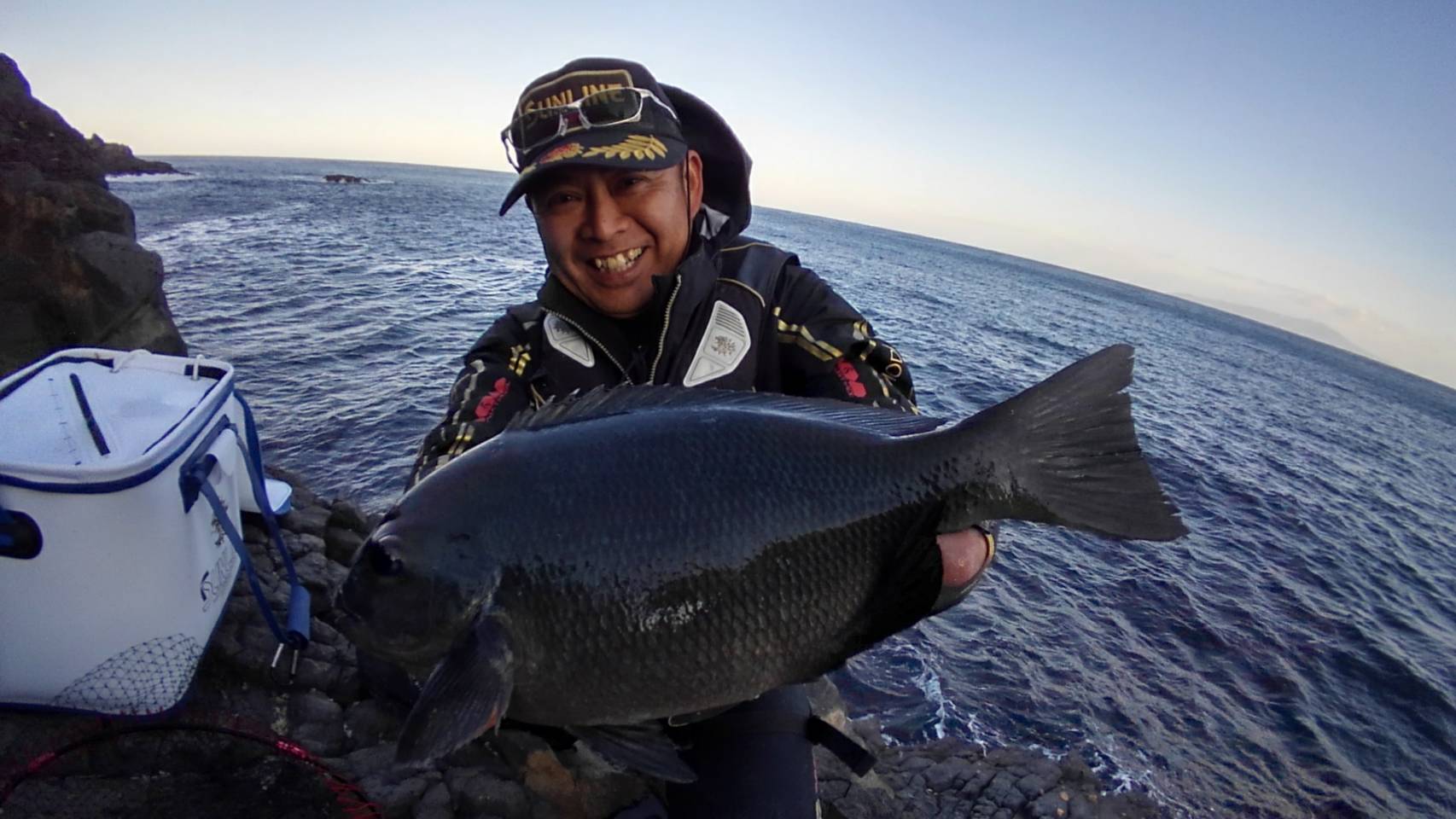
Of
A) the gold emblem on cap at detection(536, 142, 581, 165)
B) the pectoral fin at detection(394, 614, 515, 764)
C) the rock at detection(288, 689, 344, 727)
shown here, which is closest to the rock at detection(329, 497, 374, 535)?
the rock at detection(288, 689, 344, 727)

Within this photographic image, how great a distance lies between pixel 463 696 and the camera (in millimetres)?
1647

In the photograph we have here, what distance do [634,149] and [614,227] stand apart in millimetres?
322

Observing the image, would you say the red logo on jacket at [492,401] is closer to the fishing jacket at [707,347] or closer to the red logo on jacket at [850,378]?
the fishing jacket at [707,347]

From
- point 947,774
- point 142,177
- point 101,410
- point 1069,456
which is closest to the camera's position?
point 1069,456

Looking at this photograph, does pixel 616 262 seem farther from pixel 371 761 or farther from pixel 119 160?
pixel 119 160

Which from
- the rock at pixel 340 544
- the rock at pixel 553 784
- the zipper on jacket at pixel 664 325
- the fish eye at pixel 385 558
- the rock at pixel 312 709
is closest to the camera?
the fish eye at pixel 385 558

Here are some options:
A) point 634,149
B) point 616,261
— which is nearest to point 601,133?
point 634,149

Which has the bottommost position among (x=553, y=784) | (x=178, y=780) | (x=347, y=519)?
(x=553, y=784)

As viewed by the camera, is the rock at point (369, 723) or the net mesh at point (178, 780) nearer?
the net mesh at point (178, 780)

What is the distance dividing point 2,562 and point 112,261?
963 cm

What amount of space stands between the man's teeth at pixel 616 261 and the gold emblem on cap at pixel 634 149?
1.39 feet

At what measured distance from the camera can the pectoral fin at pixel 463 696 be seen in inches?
62.7

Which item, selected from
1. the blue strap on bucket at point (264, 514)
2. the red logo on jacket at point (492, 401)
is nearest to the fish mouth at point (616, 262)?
the red logo on jacket at point (492, 401)

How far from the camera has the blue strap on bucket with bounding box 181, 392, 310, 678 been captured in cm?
319
